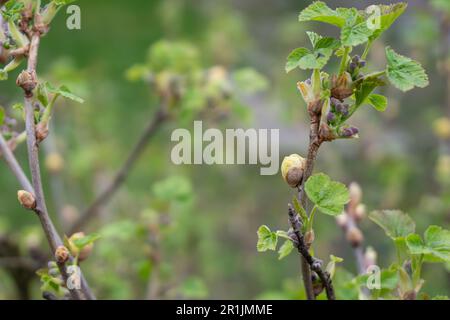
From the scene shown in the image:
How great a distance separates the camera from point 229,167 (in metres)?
2.45

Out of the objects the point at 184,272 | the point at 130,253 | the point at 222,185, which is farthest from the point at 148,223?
the point at 222,185

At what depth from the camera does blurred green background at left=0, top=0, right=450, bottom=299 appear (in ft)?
6.01

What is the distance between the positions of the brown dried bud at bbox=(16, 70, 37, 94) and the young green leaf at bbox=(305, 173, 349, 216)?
32 cm

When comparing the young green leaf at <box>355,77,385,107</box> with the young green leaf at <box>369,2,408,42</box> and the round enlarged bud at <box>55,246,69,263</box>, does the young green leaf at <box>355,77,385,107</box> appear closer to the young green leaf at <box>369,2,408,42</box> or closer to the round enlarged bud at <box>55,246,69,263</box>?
the young green leaf at <box>369,2,408,42</box>

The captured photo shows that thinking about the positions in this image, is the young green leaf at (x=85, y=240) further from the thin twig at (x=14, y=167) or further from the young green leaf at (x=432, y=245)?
the young green leaf at (x=432, y=245)

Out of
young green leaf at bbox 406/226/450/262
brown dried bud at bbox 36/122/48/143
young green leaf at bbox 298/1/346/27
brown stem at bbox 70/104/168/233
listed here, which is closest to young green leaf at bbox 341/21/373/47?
young green leaf at bbox 298/1/346/27

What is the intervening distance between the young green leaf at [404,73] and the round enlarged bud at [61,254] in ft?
1.29

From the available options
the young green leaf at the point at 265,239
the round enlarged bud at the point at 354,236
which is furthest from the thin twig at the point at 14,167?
the round enlarged bud at the point at 354,236

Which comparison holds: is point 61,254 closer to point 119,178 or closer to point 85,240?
point 85,240

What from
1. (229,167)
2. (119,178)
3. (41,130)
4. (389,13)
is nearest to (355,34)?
(389,13)

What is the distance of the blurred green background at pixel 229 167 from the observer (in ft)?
6.01

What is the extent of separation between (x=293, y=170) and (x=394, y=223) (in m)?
0.19
